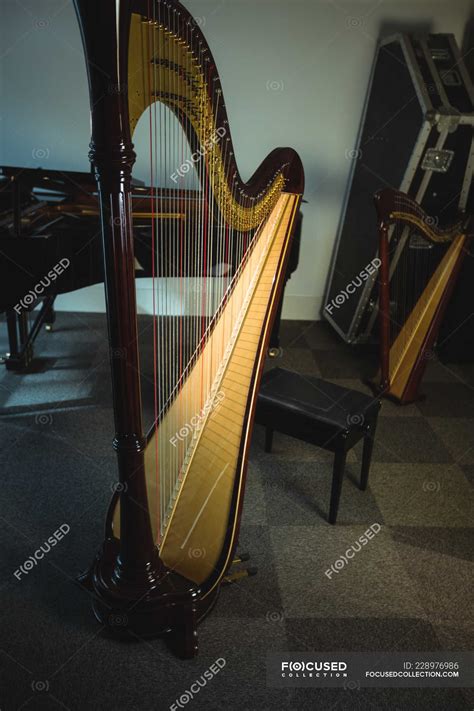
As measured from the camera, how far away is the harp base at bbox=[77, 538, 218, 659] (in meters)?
1.38

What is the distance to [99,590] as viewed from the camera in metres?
1.41

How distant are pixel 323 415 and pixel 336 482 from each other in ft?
0.86

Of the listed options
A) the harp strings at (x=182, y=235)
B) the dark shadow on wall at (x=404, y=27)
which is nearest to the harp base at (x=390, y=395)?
the harp strings at (x=182, y=235)

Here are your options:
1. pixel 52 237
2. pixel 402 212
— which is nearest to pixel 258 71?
pixel 402 212

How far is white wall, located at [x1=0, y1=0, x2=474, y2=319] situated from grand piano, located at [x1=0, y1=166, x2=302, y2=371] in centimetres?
77

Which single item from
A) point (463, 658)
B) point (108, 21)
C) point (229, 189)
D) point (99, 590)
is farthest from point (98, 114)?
point (463, 658)

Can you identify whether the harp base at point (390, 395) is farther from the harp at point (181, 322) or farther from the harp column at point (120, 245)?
the harp column at point (120, 245)

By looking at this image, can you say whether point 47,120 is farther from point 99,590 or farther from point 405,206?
point 99,590

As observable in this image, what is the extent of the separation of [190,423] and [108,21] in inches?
47.2

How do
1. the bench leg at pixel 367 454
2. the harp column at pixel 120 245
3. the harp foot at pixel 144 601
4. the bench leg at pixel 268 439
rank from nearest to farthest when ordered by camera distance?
the harp column at pixel 120 245 < the harp foot at pixel 144 601 < the bench leg at pixel 367 454 < the bench leg at pixel 268 439

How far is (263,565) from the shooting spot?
6.22 ft

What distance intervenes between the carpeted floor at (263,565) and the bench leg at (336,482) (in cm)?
7

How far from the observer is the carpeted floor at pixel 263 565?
1.48 m

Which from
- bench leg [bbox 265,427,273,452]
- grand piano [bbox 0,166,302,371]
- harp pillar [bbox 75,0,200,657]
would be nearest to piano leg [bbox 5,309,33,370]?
grand piano [bbox 0,166,302,371]
